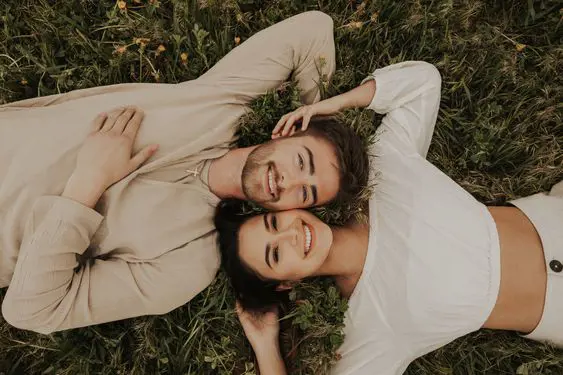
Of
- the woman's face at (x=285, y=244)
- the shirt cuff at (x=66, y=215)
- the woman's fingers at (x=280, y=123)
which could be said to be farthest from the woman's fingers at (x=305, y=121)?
the shirt cuff at (x=66, y=215)

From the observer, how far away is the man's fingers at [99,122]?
361 centimetres

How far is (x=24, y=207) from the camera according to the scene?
11.3 ft

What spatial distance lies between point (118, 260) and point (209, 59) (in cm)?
188

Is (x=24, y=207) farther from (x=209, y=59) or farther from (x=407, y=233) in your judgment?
(x=407, y=233)

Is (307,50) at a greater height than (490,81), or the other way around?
(307,50)

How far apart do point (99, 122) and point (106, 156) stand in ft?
1.13

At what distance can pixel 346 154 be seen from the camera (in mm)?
3697

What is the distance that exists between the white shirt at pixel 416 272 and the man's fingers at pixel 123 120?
1898 mm

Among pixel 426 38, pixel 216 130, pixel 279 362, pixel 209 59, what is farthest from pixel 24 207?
pixel 426 38

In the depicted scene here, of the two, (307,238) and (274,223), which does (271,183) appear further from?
(307,238)

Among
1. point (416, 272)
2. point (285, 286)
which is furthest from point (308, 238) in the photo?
point (416, 272)

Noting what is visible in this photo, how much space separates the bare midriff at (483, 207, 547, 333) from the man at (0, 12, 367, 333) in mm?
1168

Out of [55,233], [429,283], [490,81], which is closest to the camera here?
[55,233]

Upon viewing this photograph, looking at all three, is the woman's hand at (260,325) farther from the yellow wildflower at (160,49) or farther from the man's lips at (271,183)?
the yellow wildflower at (160,49)
